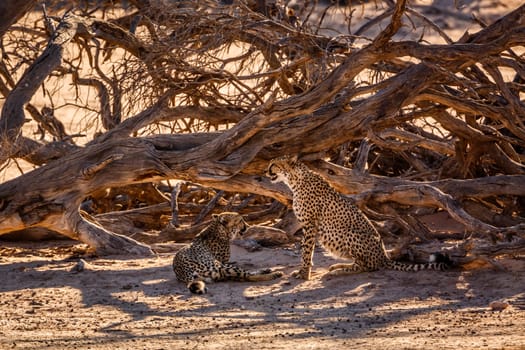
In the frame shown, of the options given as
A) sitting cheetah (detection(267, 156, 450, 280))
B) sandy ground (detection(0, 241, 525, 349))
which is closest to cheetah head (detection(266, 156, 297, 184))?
sitting cheetah (detection(267, 156, 450, 280))

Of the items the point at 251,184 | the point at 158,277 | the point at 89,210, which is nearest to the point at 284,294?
the point at 158,277

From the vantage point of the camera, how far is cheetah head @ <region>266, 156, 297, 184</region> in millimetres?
7945

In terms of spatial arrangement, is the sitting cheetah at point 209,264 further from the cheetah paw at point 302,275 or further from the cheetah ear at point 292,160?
the cheetah ear at point 292,160

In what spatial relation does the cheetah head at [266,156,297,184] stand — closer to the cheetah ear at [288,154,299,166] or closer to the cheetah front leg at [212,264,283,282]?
the cheetah ear at [288,154,299,166]

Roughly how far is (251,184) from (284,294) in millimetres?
1732

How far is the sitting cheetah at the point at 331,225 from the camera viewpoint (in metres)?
7.48

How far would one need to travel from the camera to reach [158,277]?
7.64 metres

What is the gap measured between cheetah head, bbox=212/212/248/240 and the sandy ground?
0.27 m

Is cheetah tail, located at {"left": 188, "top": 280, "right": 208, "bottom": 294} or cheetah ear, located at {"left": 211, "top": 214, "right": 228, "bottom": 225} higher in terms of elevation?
cheetah ear, located at {"left": 211, "top": 214, "right": 228, "bottom": 225}

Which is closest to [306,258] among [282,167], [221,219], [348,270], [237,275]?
[348,270]

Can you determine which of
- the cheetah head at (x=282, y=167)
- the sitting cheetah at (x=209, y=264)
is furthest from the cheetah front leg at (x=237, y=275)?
the cheetah head at (x=282, y=167)

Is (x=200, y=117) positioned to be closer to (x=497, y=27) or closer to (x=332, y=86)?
(x=332, y=86)

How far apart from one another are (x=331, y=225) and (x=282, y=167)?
2.19 feet

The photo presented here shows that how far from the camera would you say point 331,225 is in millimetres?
7699
